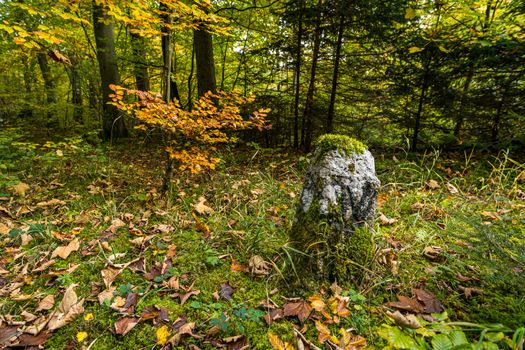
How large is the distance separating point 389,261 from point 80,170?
208 inches

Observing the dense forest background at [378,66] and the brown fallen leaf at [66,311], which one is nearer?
the brown fallen leaf at [66,311]

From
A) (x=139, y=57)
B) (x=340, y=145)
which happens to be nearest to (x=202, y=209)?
(x=340, y=145)

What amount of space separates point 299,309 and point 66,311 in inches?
65.8

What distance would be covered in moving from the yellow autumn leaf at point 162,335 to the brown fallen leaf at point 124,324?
213 mm

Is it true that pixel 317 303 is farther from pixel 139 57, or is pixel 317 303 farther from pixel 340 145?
pixel 139 57

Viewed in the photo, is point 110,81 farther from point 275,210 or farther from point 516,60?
point 516,60

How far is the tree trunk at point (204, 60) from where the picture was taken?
6391mm

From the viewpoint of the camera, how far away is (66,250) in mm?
2520

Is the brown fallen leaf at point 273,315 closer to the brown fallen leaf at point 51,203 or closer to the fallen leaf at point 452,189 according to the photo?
the fallen leaf at point 452,189

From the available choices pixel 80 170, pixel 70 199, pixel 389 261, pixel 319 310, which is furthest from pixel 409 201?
pixel 80 170

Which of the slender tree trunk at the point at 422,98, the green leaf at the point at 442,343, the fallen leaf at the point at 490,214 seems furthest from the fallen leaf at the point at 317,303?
the slender tree trunk at the point at 422,98

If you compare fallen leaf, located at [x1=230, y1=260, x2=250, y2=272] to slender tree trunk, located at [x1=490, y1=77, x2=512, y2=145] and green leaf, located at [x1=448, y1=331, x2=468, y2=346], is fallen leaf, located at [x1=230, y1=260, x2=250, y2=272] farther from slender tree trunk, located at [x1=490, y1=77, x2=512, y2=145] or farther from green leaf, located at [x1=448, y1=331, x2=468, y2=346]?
slender tree trunk, located at [x1=490, y1=77, x2=512, y2=145]

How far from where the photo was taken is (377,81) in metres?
5.55

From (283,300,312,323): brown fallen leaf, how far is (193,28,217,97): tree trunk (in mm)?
5839
